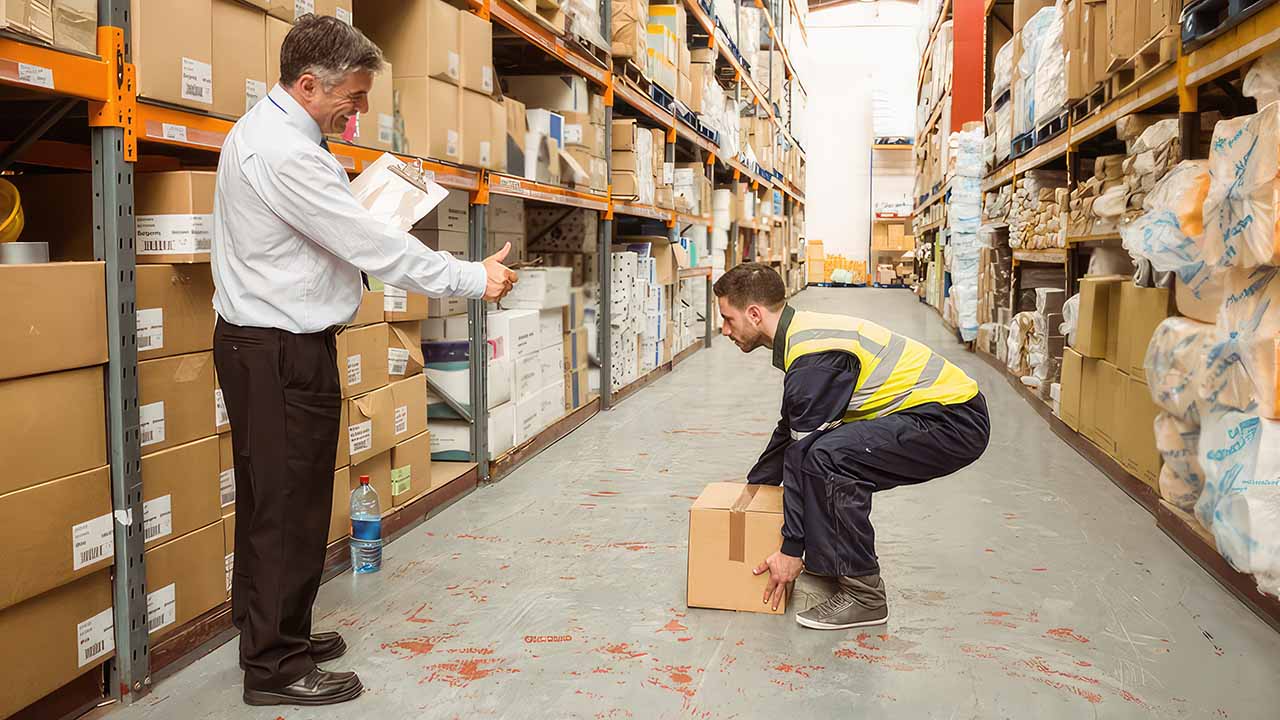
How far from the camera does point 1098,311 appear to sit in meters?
4.88

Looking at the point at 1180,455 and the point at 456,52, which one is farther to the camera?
the point at 456,52

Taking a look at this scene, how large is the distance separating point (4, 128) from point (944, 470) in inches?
112

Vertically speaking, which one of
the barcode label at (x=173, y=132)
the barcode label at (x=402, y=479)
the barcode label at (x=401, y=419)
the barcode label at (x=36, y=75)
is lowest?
the barcode label at (x=402, y=479)

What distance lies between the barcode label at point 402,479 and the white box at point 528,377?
3.71 ft

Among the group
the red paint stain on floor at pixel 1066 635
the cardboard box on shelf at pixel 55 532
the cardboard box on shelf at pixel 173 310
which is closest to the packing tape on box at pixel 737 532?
the red paint stain on floor at pixel 1066 635

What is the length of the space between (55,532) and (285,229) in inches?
32.0

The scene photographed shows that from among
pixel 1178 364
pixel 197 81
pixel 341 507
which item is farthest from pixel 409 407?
pixel 1178 364

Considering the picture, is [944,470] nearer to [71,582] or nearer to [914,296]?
[71,582]

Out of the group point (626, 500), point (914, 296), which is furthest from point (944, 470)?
point (914, 296)

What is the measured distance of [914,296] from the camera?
778 inches

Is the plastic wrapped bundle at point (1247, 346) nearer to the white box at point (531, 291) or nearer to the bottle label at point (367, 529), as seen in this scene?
the bottle label at point (367, 529)

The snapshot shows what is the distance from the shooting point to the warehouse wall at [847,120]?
23.5m

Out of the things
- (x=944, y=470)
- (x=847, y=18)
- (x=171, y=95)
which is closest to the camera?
(x=171, y=95)

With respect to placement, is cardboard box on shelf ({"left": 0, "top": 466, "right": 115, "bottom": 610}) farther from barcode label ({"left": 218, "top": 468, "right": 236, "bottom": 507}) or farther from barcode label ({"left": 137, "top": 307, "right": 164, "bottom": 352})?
barcode label ({"left": 218, "top": 468, "right": 236, "bottom": 507})
